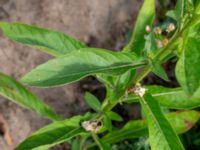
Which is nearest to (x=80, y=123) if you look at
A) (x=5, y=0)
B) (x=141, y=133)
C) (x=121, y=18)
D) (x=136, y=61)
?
(x=141, y=133)

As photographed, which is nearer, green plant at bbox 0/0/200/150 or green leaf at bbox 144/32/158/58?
green plant at bbox 0/0/200/150

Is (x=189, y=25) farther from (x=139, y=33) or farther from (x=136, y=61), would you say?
(x=139, y=33)

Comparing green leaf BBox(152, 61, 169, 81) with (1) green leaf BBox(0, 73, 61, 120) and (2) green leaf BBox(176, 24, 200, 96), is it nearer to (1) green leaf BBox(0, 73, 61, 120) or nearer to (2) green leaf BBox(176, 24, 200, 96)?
(2) green leaf BBox(176, 24, 200, 96)

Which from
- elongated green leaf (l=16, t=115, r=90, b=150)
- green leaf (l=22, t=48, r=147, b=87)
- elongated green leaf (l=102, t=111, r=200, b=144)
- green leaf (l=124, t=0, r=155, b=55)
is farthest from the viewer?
elongated green leaf (l=102, t=111, r=200, b=144)

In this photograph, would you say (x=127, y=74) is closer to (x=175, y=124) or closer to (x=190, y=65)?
(x=190, y=65)

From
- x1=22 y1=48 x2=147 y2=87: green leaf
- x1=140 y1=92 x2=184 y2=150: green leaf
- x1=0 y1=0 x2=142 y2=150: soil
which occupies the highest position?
x1=0 y1=0 x2=142 y2=150: soil

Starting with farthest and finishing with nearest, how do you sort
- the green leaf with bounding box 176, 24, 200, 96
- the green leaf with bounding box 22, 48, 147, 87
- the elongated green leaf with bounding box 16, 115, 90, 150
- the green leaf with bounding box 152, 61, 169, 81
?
1. the elongated green leaf with bounding box 16, 115, 90, 150
2. the green leaf with bounding box 152, 61, 169, 81
3. the green leaf with bounding box 22, 48, 147, 87
4. the green leaf with bounding box 176, 24, 200, 96

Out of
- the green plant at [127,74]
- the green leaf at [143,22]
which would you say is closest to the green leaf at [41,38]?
the green plant at [127,74]

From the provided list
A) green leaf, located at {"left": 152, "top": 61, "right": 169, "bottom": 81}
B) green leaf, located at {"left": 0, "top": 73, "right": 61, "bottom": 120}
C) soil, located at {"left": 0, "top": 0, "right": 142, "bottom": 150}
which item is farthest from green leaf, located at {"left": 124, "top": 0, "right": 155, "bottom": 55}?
soil, located at {"left": 0, "top": 0, "right": 142, "bottom": 150}
